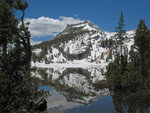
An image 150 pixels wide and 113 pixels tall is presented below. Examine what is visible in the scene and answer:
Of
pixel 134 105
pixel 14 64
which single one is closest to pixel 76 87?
pixel 134 105

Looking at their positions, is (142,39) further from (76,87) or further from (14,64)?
(14,64)

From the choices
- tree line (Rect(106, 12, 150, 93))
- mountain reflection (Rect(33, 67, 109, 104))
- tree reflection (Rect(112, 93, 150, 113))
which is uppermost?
tree line (Rect(106, 12, 150, 93))

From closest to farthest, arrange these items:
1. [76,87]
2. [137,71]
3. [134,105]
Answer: [134,105]
[137,71]
[76,87]

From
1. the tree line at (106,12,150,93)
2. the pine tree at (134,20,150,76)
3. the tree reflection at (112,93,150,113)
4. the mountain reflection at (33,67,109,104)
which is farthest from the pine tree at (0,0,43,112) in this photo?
the pine tree at (134,20,150,76)

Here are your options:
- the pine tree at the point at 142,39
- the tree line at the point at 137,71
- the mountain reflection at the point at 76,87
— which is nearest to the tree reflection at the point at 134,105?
the tree line at the point at 137,71

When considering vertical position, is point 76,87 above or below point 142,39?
below

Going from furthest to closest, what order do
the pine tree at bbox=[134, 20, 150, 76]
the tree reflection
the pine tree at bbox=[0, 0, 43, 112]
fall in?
→ the pine tree at bbox=[134, 20, 150, 76], the tree reflection, the pine tree at bbox=[0, 0, 43, 112]

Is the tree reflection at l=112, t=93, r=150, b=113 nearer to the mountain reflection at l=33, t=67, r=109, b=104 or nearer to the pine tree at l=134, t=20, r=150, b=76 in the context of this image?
the mountain reflection at l=33, t=67, r=109, b=104

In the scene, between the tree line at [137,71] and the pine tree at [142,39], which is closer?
the tree line at [137,71]

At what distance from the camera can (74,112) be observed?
18.1 meters

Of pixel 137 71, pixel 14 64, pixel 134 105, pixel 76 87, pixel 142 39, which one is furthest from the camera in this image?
pixel 76 87

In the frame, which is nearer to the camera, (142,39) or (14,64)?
(14,64)

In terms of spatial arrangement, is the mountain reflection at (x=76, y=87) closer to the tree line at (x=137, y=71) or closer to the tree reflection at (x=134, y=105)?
the tree line at (x=137, y=71)

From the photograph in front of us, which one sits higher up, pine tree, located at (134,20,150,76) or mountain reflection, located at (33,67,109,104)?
pine tree, located at (134,20,150,76)
